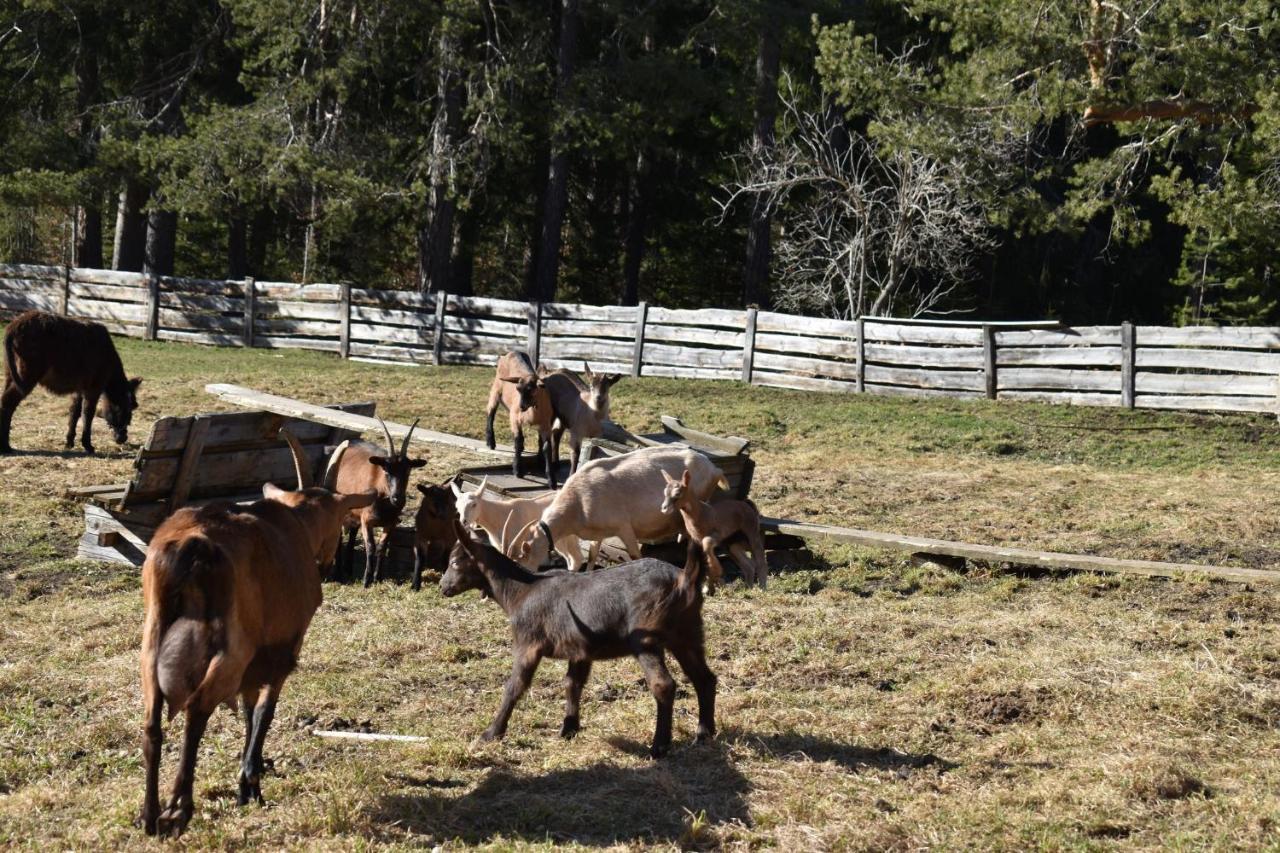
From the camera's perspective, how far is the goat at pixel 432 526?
9.84 m

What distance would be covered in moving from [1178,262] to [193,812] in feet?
111

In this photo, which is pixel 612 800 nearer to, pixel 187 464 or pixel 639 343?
pixel 187 464

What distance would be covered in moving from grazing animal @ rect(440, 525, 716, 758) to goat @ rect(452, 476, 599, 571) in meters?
2.97

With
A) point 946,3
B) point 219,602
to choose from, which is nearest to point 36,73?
point 946,3

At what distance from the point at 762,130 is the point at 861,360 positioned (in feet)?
25.6

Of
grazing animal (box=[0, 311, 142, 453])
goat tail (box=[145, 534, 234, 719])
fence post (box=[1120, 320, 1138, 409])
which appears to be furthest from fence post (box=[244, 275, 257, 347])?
goat tail (box=[145, 534, 234, 719])

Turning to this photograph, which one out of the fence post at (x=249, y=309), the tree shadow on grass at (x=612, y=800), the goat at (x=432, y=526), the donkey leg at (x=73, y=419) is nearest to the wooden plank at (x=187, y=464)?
the goat at (x=432, y=526)

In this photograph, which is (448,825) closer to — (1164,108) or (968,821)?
(968,821)

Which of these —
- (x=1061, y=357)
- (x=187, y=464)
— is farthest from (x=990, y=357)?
(x=187, y=464)

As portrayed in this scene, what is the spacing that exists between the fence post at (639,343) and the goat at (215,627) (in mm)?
18394

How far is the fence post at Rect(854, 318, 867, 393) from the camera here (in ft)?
73.6

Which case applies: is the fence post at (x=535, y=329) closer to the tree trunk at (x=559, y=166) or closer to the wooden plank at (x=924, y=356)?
the tree trunk at (x=559, y=166)

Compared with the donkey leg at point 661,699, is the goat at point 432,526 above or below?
above

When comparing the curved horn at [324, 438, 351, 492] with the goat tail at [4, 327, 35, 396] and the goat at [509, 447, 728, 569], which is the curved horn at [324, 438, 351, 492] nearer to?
the goat at [509, 447, 728, 569]
